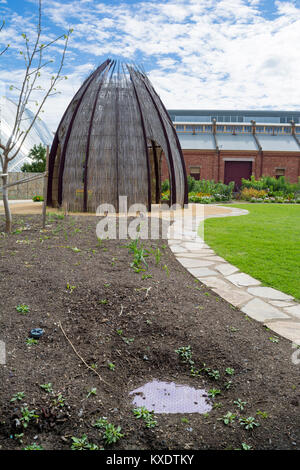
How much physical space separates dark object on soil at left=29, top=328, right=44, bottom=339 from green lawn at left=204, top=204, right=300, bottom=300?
2.88 m

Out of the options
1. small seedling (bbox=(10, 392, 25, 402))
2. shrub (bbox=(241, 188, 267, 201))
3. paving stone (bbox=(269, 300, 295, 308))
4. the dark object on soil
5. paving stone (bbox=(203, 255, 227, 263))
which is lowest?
small seedling (bbox=(10, 392, 25, 402))

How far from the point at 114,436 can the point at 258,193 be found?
64.1ft

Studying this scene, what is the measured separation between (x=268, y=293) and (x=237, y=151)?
24.5 m

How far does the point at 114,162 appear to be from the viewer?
10297mm

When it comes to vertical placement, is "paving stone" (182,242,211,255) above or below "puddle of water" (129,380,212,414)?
above

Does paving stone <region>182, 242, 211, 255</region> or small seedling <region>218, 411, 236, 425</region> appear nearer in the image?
small seedling <region>218, 411, 236, 425</region>

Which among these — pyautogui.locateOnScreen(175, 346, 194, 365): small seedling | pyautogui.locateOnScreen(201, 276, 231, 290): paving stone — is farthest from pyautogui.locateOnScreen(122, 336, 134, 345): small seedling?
pyautogui.locateOnScreen(201, 276, 231, 290): paving stone

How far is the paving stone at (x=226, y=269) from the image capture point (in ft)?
16.6

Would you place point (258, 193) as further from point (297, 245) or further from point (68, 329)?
point (68, 329)

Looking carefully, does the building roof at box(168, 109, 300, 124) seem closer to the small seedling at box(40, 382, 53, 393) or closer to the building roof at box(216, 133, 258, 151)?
the building roof at box(216, 133, 258, 151)

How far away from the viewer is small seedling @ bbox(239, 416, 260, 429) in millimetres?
2091

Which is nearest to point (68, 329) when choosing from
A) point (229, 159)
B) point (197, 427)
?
point (197, 427)

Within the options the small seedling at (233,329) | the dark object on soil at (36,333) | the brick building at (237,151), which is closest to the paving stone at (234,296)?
the small seedling at (233,329)

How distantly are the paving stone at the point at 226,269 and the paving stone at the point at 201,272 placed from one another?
0.49 ft
